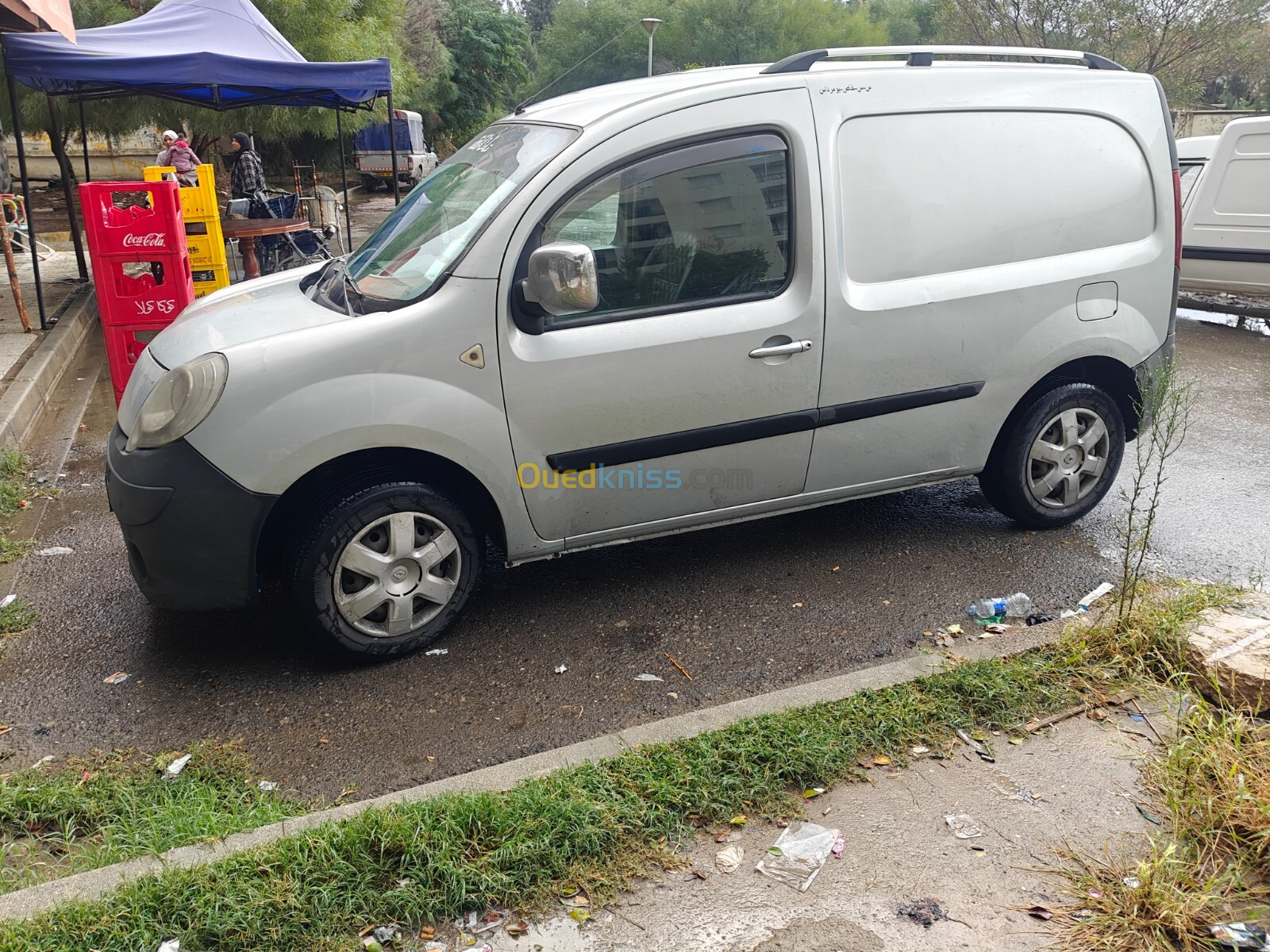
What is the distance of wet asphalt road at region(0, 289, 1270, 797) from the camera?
11.4 ft

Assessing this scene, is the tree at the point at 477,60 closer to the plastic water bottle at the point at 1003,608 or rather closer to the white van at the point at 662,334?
the white van at the point at 662,334

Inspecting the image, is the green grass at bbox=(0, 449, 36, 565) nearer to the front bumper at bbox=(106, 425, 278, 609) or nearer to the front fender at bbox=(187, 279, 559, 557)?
the front bumper at bbox=(106, 425, 278, 609)

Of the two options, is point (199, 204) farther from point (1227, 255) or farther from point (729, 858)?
point (1227, 255)

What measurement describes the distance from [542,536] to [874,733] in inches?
57.5

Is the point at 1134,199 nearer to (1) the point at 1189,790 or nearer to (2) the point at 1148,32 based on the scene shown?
(1) the point at 1189,790

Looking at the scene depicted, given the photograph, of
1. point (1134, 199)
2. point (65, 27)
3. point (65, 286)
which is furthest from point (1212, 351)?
point (65, 286)

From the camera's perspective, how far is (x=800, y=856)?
2715mm

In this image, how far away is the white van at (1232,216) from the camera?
9938 mm

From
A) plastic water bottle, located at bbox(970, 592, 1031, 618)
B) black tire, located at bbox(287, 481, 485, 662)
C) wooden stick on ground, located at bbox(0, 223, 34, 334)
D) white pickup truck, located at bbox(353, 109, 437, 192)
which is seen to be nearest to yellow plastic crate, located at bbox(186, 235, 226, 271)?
wooden stick on ground, located at bbox(0, 223, 34, 334)

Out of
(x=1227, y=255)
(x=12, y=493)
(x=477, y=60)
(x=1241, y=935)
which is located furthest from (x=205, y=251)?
(x=477, y=60)

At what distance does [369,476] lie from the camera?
3.68 m

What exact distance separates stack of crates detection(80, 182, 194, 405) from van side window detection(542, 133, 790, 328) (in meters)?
4.35

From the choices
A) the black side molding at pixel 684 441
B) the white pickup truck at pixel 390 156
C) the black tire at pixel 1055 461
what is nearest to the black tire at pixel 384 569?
the black side molding at pixel 684 441

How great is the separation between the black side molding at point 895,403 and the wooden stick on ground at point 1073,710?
1.43 metres
